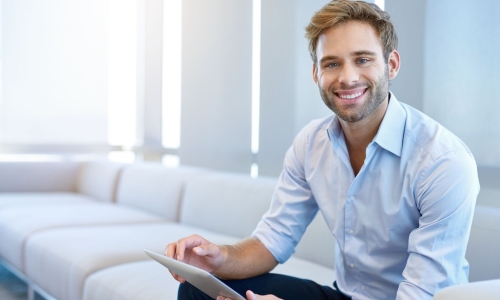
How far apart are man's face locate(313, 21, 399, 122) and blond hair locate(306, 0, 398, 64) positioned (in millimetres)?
14

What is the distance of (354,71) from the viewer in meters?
1.44

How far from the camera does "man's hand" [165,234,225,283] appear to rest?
1.44 meters

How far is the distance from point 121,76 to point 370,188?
3.93 meters

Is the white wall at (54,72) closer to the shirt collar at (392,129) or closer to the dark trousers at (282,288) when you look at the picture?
the dark trousers at (282,288)

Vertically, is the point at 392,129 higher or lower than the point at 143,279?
higher

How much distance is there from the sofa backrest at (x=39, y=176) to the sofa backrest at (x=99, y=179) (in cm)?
8

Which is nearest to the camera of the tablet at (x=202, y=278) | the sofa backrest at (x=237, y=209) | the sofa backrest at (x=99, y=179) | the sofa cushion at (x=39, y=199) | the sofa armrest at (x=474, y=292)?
the sofa armrest at (x=474, y=292)

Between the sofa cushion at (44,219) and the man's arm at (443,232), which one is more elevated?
the man's arm at (443,232)

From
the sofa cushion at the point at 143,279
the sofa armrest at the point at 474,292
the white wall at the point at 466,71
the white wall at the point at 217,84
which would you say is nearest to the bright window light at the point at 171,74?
the white wall at the point at 217,84

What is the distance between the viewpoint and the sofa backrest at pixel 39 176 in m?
4.08

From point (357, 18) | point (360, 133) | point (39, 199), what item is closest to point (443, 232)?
point (360, 133)

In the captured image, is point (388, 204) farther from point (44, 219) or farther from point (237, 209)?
Answer: point (44, 219)

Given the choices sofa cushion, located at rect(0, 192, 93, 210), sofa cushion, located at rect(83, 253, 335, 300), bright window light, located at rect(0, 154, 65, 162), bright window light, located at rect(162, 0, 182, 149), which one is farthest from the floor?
bright window light, located at rect(162, 0, 182, 149)

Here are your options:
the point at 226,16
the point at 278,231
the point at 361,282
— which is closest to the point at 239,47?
the point at 226,16
